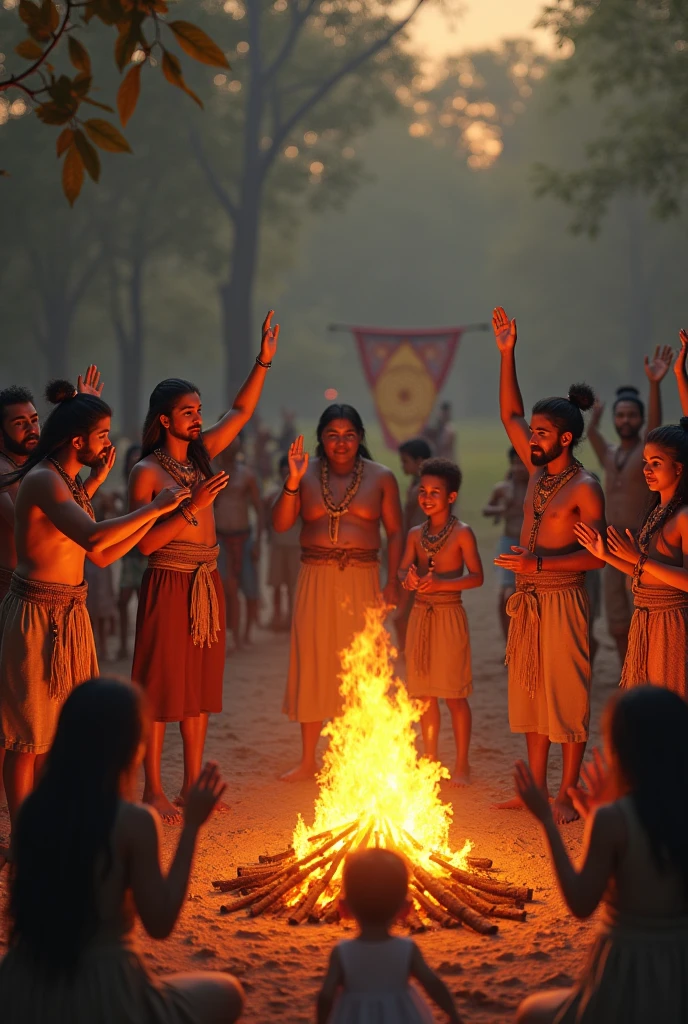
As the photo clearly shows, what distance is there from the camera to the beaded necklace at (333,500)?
738 centimetres

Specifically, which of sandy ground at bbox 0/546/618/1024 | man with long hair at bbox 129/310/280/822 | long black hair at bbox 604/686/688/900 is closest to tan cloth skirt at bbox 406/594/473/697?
sandy ground at bbox 0/546/618/1024

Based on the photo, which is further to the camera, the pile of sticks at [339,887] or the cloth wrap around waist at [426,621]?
the cloth wrap around waist at [426,621]

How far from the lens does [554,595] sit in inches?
264

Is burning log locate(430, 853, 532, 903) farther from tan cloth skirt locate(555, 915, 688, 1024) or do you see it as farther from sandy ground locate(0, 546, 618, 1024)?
tan cloth skirt locate(555, 915, 688, 1024)

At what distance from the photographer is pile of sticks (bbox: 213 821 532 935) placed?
5289 millimetres

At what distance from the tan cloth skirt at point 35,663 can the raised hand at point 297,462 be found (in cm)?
176

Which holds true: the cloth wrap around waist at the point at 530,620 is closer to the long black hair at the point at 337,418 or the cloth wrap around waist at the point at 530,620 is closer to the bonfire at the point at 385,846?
the bonfire at the point at 385,846

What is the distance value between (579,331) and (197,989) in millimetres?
61424

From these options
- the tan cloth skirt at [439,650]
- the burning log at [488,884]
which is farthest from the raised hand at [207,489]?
the burning log at [488,884]

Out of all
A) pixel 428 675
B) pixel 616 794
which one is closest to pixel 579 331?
pixel 428 675

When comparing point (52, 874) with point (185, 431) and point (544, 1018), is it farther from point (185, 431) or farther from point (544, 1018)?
point (185, 431)

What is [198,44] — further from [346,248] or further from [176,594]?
[346,248]

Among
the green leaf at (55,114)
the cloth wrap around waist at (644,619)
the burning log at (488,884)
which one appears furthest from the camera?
the cloth wrap around waist at (644,619)

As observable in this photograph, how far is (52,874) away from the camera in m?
3.29
